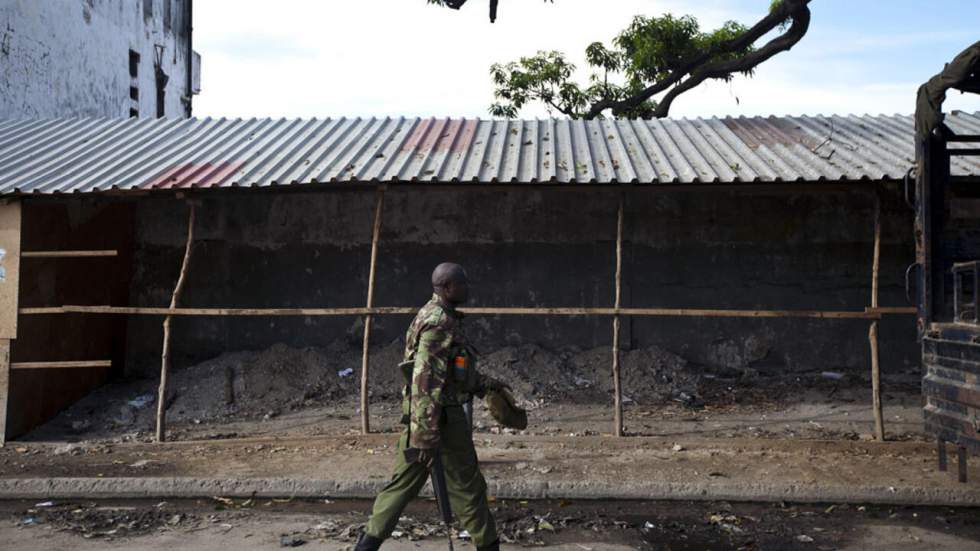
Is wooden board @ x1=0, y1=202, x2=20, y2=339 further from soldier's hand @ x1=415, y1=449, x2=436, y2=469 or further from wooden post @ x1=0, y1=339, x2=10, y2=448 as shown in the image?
soldier's hand @ x1=415, y1=449, x2=436, y2=469

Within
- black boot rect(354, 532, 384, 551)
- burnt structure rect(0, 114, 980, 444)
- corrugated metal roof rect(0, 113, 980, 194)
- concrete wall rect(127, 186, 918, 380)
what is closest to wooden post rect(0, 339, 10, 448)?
burnt structure rect(0, 114, 980, 444)

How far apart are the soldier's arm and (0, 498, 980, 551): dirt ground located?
1.18 m

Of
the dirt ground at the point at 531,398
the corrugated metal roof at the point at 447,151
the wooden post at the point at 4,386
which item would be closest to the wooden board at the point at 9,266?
the wooden post at the point at 4,386

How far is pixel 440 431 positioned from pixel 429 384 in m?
0.25

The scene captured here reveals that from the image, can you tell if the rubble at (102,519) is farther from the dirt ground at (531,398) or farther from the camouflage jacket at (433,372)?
the camouflage jacket at (433,372)

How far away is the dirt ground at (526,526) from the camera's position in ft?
17.1

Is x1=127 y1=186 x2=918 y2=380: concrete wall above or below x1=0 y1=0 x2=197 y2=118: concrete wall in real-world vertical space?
below

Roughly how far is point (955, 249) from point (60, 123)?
9924 mm

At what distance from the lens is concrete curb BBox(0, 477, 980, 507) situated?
6078 millimetres

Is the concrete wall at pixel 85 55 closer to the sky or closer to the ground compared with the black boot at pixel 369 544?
closer to the sky

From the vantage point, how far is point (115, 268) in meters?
10.0

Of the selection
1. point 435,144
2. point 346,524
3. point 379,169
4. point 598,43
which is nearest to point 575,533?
point 346,524

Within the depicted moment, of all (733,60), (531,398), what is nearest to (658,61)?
(733,60)

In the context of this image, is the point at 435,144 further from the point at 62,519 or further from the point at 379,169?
the point at 62,519
